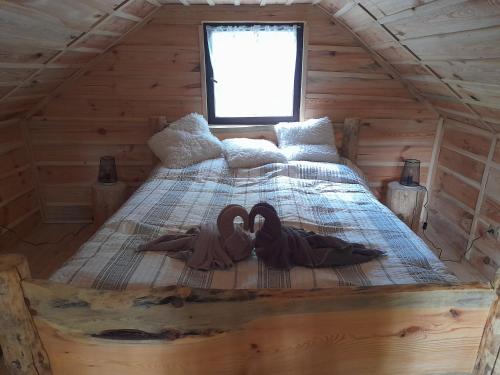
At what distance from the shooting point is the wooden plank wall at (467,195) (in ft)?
7.85

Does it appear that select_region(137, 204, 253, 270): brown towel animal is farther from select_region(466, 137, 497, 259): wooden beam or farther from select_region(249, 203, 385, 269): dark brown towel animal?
select_region(466, 137, 497, 259): wooden beam

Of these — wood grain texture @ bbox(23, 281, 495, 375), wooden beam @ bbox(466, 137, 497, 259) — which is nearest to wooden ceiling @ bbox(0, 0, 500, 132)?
wooden beam @ bbox(466, 137, 497, 259)

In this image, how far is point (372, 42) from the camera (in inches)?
103

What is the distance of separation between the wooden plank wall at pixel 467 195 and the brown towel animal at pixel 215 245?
75.8 inches

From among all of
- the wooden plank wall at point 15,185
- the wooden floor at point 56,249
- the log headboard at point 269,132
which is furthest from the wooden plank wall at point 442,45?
the wooden plank wall at point 15,185

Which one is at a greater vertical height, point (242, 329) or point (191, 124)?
point (191, 124)

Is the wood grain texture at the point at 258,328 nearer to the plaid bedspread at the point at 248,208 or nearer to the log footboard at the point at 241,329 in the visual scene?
the log footboard at the point at 241,329

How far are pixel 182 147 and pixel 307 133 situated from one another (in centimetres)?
103

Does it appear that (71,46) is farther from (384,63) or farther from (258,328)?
(384,63)

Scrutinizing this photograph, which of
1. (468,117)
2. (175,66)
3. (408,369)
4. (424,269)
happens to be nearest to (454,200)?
(468,117)

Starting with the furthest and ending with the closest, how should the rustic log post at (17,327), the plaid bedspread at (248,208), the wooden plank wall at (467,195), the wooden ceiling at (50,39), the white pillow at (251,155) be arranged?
the white pillow at (251,155)
the wooden plank wall at (467,195)
the wooden ceiling at (50,39)
the plaid bedspread at (248,208)
the rustic log post at (17,327)

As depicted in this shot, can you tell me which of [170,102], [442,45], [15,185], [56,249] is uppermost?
[442,45]

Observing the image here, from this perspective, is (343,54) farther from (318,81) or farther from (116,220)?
(116,220)

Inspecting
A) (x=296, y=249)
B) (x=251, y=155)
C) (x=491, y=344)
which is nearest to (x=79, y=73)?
(x=251, y=155)
